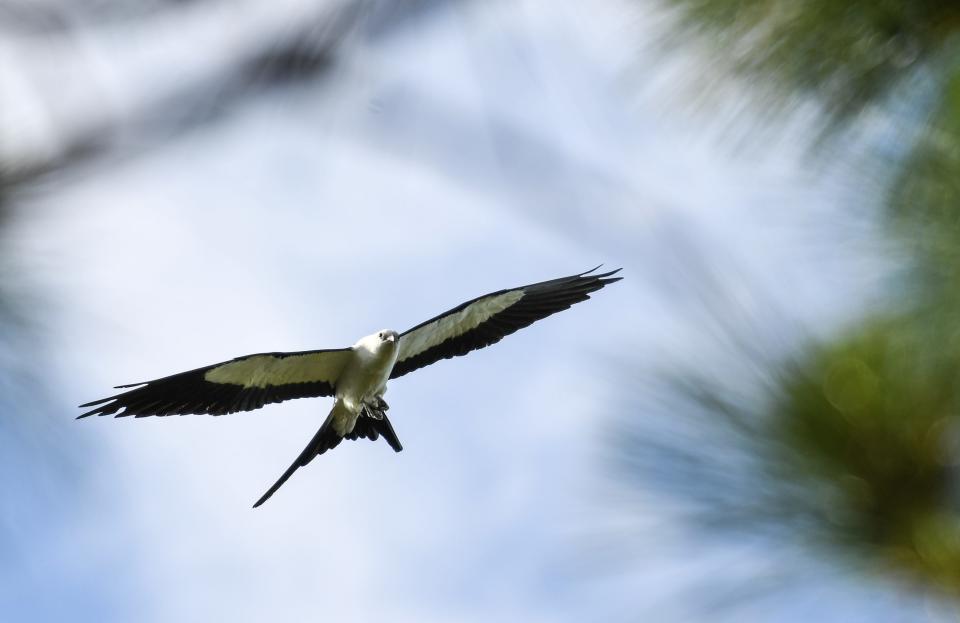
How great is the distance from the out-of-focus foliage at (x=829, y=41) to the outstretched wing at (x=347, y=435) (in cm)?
546

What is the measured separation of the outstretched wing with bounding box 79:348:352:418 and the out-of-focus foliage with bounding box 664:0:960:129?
5.39m

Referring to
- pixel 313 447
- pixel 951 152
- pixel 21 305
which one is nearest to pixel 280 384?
pixel 313 447

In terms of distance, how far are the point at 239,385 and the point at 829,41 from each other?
5.92 meters

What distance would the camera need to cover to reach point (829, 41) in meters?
1.82

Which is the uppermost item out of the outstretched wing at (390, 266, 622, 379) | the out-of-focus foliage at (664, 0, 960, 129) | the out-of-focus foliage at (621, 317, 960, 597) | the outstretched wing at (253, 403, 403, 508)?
the outstretched wing at (390, 266, 622, 379)

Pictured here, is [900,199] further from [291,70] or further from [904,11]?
[291,70]

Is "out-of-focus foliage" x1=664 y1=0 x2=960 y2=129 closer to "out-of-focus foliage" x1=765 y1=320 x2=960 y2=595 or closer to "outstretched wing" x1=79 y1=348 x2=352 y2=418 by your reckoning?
"out-of-focus foliage" x1=765 y1=320 x2=960 y2=595

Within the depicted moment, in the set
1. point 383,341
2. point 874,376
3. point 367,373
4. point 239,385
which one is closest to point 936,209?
point 874,376

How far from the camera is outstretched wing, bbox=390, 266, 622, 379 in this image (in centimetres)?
728

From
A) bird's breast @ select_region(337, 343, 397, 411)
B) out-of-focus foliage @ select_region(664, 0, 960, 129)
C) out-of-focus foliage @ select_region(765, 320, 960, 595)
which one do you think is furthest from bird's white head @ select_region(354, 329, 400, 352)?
out-of-focus foliage @ select_region(765, 320, 960, 595)

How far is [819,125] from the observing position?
72.9 inches

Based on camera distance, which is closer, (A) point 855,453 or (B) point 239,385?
(A) point 855,453

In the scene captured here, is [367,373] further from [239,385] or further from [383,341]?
[239,385]

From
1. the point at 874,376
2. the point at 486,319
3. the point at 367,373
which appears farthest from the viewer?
the point at 486,319
